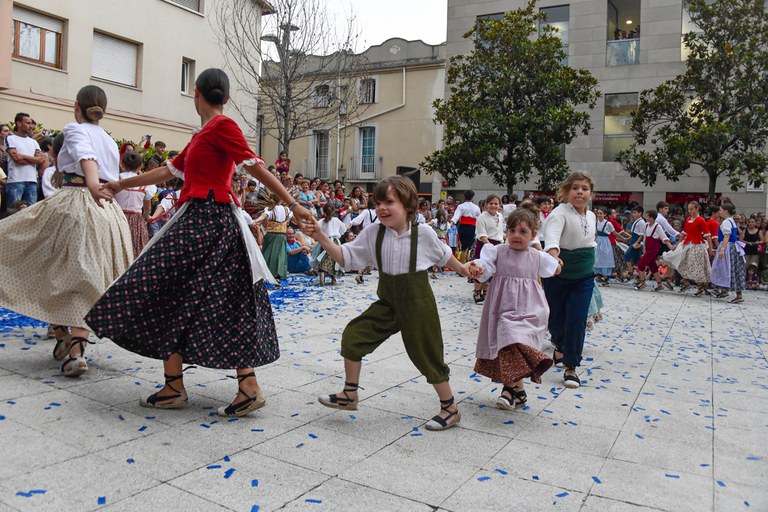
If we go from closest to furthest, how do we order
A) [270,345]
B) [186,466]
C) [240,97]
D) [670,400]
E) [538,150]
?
[186,466] < [270,345] < [670,400] < [538,150] < [240,97]

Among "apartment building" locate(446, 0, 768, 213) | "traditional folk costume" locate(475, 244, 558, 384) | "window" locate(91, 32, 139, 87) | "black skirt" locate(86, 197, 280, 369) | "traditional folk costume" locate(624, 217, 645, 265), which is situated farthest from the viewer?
"apartment building" locate(446, 0, 768, 213)

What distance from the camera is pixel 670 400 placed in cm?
502

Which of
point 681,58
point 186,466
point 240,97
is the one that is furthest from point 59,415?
point 681,58

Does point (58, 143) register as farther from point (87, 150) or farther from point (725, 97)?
point (725, 97)

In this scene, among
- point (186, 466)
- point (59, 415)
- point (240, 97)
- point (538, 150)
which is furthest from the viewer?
point (240, 97)

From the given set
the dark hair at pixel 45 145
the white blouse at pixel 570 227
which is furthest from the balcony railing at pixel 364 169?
the white blouse at pixel 570 227

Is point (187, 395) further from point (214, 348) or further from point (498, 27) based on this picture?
point (498, 27)

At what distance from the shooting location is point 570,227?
564 centimetres

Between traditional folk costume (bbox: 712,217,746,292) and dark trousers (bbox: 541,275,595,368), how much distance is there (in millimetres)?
9727

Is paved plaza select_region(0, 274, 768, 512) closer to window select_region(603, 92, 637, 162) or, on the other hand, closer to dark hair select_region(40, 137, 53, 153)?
dark hair select_region(40, 137, 53, 153)

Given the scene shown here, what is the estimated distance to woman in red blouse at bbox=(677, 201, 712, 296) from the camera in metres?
14.1

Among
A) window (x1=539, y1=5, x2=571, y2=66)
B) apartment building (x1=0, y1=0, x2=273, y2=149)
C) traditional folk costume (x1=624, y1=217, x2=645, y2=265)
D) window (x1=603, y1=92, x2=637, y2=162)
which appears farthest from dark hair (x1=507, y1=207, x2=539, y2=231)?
window (x1=539, y1=5, x2=571, y2=66)

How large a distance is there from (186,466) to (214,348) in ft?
2.70

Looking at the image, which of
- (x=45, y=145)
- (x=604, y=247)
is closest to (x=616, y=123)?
(x=604, y=247)
